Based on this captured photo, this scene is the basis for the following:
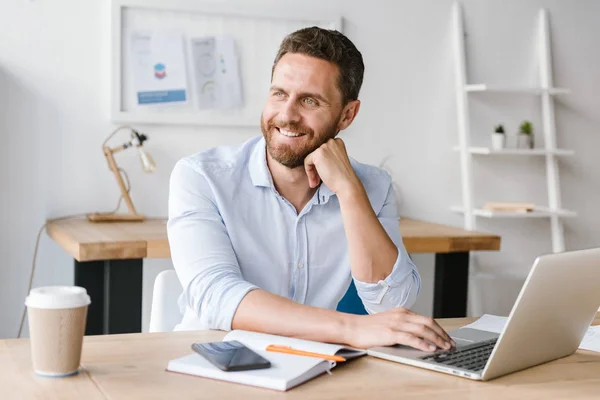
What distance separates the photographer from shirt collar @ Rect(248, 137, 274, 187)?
2012 mm

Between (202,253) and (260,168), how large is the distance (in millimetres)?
348

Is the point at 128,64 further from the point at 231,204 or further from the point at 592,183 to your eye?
the point at 592,183

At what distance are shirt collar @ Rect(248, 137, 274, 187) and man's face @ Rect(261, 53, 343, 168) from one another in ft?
0.08

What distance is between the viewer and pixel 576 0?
14.2 feet

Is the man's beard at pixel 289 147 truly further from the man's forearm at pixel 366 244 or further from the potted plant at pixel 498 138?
the potted plant at pixel 498 138

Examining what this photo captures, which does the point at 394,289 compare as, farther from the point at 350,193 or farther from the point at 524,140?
the point at 524,140

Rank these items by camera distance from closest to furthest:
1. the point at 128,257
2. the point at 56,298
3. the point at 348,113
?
the point at 56,298, the point at 348,113, the point at 128,257

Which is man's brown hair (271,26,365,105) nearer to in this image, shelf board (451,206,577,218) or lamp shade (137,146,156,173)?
lamp shade (137,146,156,173)

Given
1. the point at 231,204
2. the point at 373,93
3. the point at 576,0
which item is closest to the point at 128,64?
the point at 373,93

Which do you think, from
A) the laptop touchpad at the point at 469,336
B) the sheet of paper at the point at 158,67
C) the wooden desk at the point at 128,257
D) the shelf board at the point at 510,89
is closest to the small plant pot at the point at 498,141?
the shelf board at the point at 510,89

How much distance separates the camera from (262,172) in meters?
2.02

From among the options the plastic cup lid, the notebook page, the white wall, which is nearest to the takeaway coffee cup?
the plastic cup lid

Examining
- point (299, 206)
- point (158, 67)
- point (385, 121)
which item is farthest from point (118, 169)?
point (299, 206)

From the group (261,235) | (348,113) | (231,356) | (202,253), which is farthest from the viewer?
(348,113)
